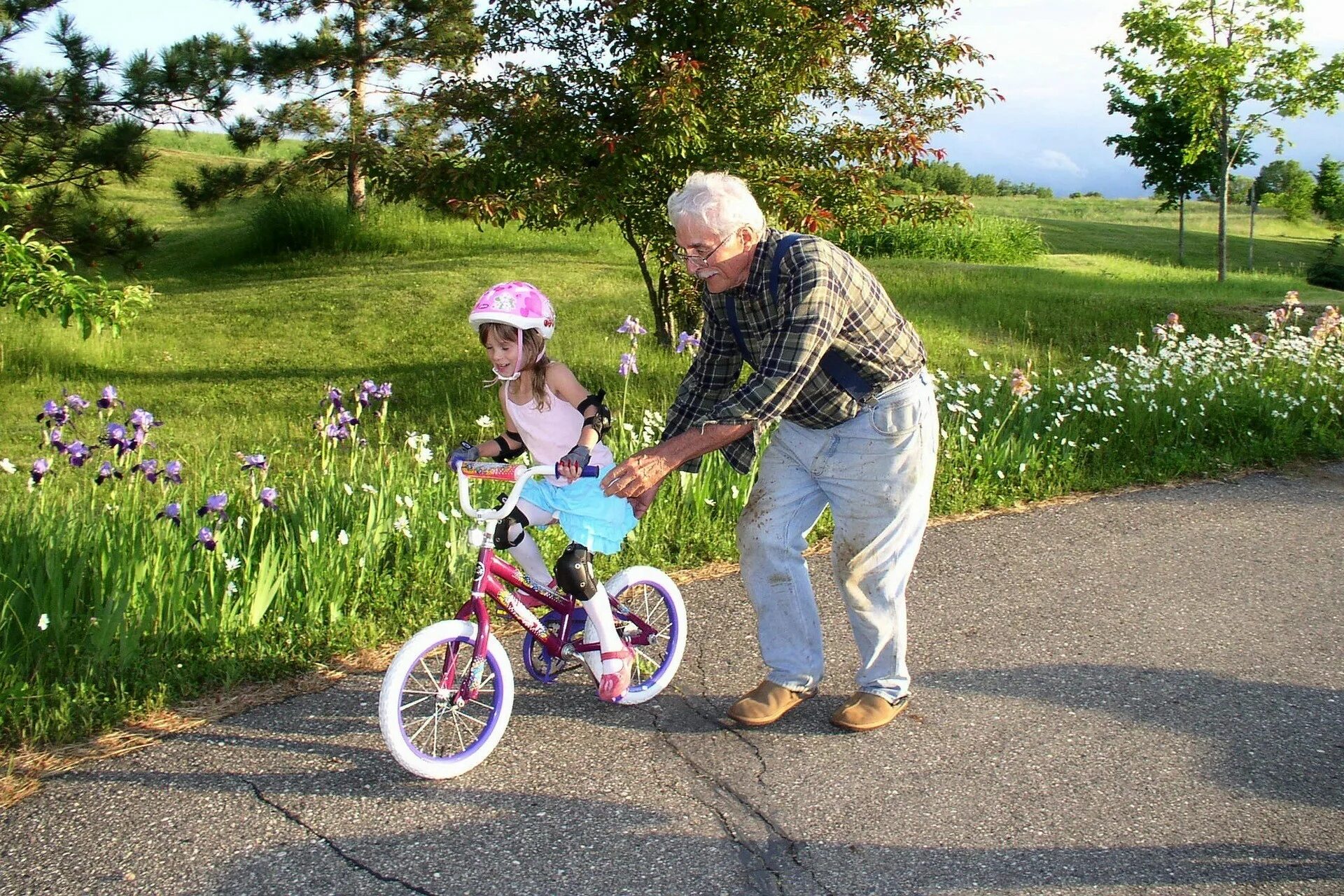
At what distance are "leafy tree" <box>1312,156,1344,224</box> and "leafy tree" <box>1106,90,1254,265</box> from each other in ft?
50.8

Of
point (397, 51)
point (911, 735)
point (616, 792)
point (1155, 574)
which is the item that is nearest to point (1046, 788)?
A: point (911, 735)

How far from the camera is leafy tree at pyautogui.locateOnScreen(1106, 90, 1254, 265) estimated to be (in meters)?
28.9

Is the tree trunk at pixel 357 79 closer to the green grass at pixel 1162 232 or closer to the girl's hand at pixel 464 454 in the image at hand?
the girl's hand at pixel 464 454

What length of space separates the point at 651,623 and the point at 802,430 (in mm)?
979

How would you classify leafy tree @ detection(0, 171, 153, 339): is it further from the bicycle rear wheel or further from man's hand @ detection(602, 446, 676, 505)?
man's hand @ detection(602, 446, 676, 505)

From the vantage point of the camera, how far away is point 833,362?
387 cm

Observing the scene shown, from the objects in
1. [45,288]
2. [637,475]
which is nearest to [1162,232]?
[45,288]

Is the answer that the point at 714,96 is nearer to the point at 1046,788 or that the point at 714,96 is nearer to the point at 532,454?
the point at 532,454

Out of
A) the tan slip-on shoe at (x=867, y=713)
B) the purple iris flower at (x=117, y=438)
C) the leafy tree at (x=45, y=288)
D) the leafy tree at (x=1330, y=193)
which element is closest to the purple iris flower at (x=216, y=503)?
the purple iris flower at (x=117, y=438)

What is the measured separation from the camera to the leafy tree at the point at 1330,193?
42875 mm

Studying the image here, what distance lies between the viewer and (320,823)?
135 inches

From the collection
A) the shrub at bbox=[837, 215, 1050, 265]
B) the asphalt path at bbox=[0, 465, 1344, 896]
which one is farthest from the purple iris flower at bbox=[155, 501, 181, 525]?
the shrub at bbox=[837, 215, 1050, 265]

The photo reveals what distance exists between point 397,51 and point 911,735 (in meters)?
15.7

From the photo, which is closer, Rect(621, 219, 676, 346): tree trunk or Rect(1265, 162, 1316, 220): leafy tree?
Rect(621, 219, 676, 346): tree trunk
